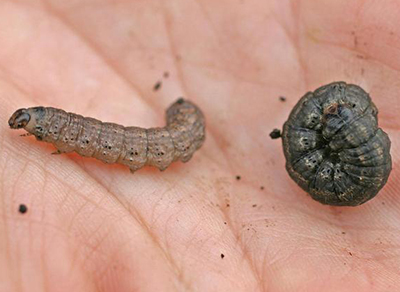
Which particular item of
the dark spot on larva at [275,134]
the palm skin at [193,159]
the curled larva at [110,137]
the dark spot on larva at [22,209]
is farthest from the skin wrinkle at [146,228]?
the dark spot on larva at [275,134]

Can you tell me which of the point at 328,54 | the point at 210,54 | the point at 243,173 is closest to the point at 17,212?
the point at 243,173

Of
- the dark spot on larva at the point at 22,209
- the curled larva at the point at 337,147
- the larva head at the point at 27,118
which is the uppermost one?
the larva head at the point at 27,118

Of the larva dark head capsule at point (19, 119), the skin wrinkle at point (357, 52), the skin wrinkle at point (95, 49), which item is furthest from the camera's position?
the skin wrinkle at point (95, 49)

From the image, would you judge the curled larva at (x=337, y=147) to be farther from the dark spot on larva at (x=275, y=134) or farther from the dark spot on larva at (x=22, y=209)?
the dark spot on larva at (x=22, y=209)

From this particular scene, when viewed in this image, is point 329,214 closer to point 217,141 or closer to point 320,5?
point 217,141

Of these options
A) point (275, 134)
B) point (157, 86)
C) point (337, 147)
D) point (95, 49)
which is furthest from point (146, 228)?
point (95, 49)

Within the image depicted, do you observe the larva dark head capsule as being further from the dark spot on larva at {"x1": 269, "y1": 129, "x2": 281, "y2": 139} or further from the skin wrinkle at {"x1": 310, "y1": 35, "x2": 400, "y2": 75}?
the skin wrinkle at {"x1": 310, "y1": 35, "x2": 400, "y2": 75}

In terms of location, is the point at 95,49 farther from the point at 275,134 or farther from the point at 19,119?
the point at 275,134

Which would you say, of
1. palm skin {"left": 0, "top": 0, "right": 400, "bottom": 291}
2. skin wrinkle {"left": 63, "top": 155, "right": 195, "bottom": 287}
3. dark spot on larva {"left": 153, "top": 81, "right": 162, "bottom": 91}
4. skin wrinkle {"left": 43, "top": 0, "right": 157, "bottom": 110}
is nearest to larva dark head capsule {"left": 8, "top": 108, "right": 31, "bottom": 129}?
palm skin {"left": 0, "top": 0, "right": 400, "bottom": 291}
